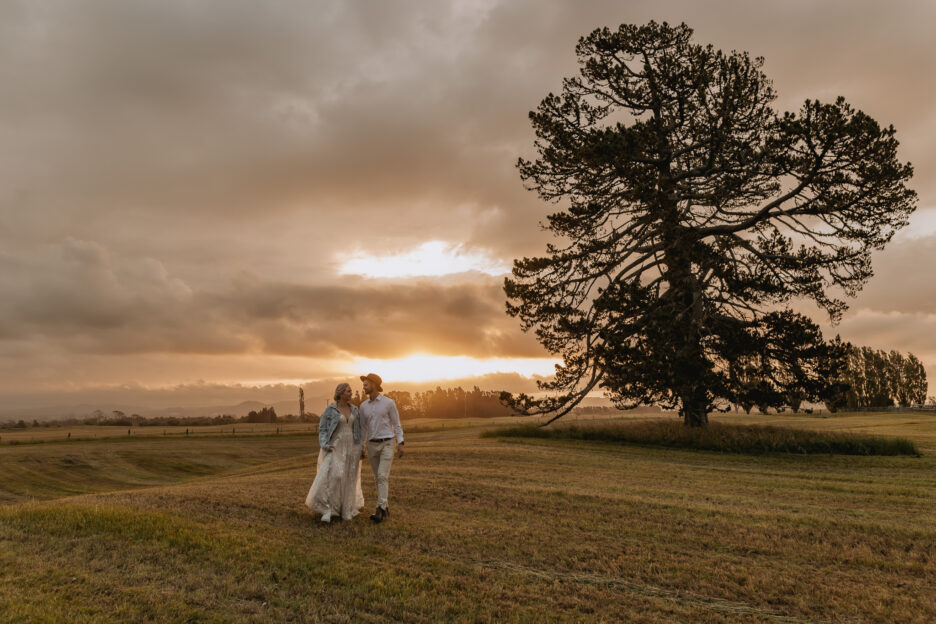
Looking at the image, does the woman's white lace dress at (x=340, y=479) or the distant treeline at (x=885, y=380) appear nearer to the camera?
the woman's white lace dress at (x=340, y=479)

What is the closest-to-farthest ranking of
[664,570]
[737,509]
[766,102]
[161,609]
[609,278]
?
[161,609] < [664,570] < [737,509] < [766,102] < [609,278]

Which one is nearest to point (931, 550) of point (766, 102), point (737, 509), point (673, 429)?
point (737, 509)

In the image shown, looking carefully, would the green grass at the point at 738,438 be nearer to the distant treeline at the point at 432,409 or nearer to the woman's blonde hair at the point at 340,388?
the woman's blonde hair at the point at 340,388

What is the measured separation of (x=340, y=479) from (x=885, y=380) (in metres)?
98.6

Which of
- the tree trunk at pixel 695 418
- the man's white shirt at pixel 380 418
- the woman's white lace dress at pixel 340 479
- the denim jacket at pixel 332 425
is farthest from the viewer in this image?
the tree trunk at pixel 695 418

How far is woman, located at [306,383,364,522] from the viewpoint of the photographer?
10.7m

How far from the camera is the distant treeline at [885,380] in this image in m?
82.9

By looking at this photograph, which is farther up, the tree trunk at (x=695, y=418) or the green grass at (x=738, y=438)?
the tree trunk at (x=695, y=418)

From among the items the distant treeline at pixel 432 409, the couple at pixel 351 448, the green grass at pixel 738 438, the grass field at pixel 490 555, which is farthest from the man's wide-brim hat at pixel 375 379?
the distant treeline at pixel 432 409

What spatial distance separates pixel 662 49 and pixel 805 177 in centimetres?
1014

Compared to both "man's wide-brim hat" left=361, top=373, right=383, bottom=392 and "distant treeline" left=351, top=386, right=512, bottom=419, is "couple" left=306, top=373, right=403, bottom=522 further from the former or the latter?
"distant treeline" left=351, top=386, right=512, bottom=419

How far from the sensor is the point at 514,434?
102 feet

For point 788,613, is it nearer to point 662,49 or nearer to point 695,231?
point 695,231

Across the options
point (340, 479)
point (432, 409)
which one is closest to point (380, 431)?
point (340, 479)
